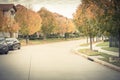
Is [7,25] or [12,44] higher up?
[7,25]

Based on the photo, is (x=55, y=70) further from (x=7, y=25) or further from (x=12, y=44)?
(x=7, y=25)

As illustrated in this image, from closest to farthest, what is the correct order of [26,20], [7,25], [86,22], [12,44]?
1. [86,22]
2. [12,44]
3. [7,25]
4. [26,20]

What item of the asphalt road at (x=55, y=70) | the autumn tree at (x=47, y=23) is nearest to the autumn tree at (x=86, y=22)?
the asphalt road at (x=55, y=70)

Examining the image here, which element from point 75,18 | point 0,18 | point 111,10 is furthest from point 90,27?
point 0,18

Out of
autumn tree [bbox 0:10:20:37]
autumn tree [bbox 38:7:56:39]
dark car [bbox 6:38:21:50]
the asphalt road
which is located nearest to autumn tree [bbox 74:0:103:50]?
dark car [bbox 6:38:21:50]

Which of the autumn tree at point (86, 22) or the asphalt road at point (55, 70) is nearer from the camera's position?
the asphalt road at point (55, 70)

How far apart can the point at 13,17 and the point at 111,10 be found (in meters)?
44.6

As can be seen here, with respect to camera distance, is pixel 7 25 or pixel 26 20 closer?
pixel 7 25

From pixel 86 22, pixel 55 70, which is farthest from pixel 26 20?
pixel 55 70

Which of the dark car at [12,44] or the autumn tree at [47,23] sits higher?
the autumn tree at [47,23]

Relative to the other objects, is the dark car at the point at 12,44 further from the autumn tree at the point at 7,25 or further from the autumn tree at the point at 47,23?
the autumn tree at the point at 47,23

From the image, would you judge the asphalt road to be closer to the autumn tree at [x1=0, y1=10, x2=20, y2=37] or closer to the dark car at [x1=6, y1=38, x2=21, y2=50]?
the dark car at [x1=6, y1=38, x2=21, y2=50]

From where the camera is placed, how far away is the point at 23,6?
197 ft

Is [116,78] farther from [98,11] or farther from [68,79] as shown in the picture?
[98,11]
